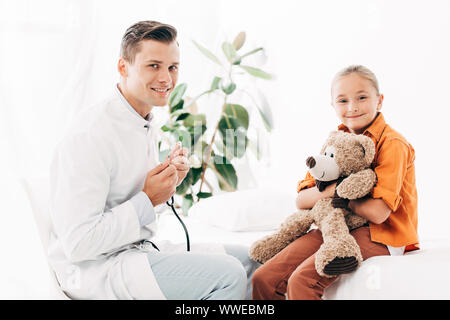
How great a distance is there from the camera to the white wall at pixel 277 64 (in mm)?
1912

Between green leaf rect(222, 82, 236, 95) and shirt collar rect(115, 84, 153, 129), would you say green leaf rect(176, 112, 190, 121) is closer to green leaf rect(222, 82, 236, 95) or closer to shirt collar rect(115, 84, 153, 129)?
green leaf rect(222, 82, 236, 95)

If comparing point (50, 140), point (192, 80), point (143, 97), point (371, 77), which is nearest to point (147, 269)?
point (143, 97)

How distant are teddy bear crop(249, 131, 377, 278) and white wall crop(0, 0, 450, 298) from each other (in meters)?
0.76

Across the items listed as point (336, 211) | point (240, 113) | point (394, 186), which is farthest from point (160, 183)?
point (240, 113)

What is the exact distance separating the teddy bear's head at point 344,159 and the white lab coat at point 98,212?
0.55 meters

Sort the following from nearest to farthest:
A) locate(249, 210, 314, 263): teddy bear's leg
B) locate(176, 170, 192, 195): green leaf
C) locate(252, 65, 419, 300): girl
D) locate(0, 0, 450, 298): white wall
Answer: locate(252, 65, 419, 300): girl < locate(249, 210, 314, 263): teddy bear's leg < locate(0, 0, 450, 298): white wall < locate(176, 170, 192, 195): green leaf

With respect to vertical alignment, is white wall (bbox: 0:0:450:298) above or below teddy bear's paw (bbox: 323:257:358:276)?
above

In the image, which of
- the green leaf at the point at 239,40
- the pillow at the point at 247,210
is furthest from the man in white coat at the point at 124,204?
the green leaf at the point at 239,40

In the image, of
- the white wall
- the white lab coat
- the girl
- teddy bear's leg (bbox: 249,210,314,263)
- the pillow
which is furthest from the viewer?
the pillow

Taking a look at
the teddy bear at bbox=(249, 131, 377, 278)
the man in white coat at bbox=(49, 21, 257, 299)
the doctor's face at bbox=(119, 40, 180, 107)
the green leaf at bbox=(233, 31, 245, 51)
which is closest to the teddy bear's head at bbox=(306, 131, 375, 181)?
the teddy bear at bbox=(249, 131, 377, 278)

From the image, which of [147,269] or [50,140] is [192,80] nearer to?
[50,140]

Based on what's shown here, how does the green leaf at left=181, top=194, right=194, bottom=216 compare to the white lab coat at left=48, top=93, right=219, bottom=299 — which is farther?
the green leaf at left=181, top=194, right=194, bottom=216

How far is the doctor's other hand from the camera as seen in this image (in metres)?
1.22

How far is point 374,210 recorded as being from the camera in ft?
4.14
